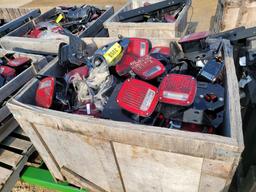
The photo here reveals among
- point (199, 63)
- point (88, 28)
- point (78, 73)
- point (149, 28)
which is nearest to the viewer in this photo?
point (199, 63)

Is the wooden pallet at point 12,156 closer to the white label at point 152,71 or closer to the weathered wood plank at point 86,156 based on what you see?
the weathered wood plank at point 86,156

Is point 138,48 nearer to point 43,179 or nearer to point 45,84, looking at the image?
point 45,84

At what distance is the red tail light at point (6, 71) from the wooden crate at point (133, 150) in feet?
2.24

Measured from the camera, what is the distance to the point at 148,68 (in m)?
1.69

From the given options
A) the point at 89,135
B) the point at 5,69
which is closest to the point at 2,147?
the point at 5,69

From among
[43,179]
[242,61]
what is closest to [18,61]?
[43,179]

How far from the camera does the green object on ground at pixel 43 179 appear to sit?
1979 millimetres

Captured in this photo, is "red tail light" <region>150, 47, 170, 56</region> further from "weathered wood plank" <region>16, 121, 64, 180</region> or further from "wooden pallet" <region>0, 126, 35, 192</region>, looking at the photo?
"wooden pallet" <region>0, 126, 35, 192</region>

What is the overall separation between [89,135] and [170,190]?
61 centimetres

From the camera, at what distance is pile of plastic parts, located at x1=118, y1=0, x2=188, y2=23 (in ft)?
9.10

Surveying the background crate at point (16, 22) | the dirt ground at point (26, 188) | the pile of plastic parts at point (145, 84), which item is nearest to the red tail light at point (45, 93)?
the pile of plastic parts at point (145, 84)

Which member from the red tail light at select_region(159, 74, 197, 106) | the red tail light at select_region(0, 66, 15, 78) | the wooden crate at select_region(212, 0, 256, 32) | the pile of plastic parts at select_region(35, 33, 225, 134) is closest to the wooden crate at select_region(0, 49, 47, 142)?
the red tail light at select_region(0, 66, 15, 78)

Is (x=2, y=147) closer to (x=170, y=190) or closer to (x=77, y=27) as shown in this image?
(x=170, y=190)

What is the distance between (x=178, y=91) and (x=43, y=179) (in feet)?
4.58
